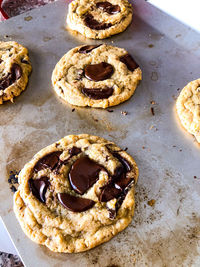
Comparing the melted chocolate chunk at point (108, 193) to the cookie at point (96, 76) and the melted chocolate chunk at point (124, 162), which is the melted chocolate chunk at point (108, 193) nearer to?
the melted chocolate chunk at point (124, 162)

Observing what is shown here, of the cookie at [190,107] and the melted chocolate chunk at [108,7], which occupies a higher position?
the melted chocolate chunk at [108,7]

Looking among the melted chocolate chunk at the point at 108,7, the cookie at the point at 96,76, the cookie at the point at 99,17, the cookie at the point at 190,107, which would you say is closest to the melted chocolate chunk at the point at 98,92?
the cookie at the point at 96,76

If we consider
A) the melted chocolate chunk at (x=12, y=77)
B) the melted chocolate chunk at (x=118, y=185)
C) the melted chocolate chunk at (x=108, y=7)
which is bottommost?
the melted chocolate chunk at (x=118, y=185)

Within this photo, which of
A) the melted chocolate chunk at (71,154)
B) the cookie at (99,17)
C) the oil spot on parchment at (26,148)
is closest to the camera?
the melted chocolate chunk at (71,154)

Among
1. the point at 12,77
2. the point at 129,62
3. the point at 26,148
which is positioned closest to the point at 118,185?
the point at 26,148

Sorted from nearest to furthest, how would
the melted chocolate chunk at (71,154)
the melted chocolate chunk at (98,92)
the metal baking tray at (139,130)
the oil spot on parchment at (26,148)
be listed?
the metal baking tray at (139,130), the melted chocolate chunk at (71,154), the oil spot on parchment at (26,148), the melted chocolate chunk at (98,92)

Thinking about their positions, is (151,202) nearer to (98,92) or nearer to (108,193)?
(108,193)

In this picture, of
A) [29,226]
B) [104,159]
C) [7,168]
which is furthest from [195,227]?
[7,168]
